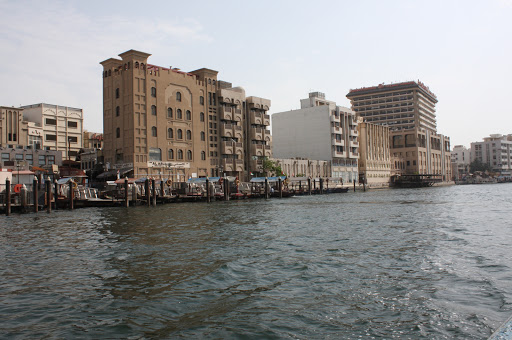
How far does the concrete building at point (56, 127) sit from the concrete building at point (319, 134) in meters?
56.8

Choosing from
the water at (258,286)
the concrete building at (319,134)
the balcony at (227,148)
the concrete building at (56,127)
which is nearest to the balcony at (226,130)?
the balcony at (227,148)

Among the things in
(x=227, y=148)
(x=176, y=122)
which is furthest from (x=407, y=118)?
(x=176, y=122)

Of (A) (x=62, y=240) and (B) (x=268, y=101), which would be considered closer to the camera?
(A) (x=62, y=240)

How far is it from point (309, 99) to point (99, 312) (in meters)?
121

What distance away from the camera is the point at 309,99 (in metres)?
127

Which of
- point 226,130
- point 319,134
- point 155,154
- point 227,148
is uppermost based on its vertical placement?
point 319,134

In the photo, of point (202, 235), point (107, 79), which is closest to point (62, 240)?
point (202, 235)

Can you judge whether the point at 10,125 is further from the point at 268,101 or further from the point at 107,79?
the point at 268,101

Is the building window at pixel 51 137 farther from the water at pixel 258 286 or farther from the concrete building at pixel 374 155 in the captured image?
the concrete building at pixel 374 155

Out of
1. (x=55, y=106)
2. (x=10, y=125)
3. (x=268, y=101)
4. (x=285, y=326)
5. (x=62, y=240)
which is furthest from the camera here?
(x=268, y=101)

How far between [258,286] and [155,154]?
219 ft

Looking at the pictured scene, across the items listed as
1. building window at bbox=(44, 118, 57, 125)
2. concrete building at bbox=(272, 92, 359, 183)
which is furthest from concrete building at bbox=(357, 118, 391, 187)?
building window at bbox=(44, 118, 57, 125)

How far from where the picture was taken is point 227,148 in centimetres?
8856

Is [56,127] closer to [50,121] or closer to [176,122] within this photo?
[50,121]
